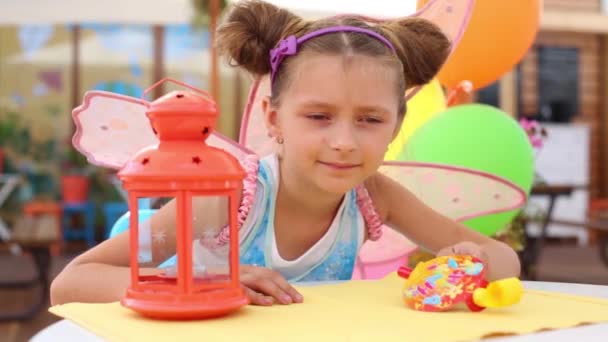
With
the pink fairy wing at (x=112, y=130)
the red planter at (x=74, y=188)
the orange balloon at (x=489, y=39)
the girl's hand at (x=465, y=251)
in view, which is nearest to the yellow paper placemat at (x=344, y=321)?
the girl's hand at (x=465, y=251)

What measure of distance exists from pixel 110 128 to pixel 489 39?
0.91 metres

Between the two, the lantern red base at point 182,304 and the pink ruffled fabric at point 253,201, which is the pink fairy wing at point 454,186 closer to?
the pink ruffled fabric at point 253,201

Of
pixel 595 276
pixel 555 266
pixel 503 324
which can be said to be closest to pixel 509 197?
pixel 503 324

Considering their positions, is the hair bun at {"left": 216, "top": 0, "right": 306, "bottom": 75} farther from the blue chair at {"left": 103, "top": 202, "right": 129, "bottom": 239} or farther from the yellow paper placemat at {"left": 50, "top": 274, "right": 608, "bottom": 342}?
the blue chair at {"left": 103, "top": 202, "right": 129, "bottom": 239}

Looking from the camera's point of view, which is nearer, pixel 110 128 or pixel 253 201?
pixel 253 201

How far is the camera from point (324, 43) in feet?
3.73

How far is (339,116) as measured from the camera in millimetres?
1055

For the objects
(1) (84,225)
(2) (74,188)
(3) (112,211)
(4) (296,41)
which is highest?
(4) (296,41)

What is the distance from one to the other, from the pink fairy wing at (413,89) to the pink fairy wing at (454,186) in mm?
151

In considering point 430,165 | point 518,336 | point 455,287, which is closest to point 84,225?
point 430,165

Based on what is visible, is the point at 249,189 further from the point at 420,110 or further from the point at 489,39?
the point at 489,39

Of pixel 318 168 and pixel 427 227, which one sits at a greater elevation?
pixel 318 168

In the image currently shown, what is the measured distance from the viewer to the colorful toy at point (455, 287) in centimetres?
89

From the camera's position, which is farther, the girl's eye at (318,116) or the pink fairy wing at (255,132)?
the pink fairy wing at (255,132)
